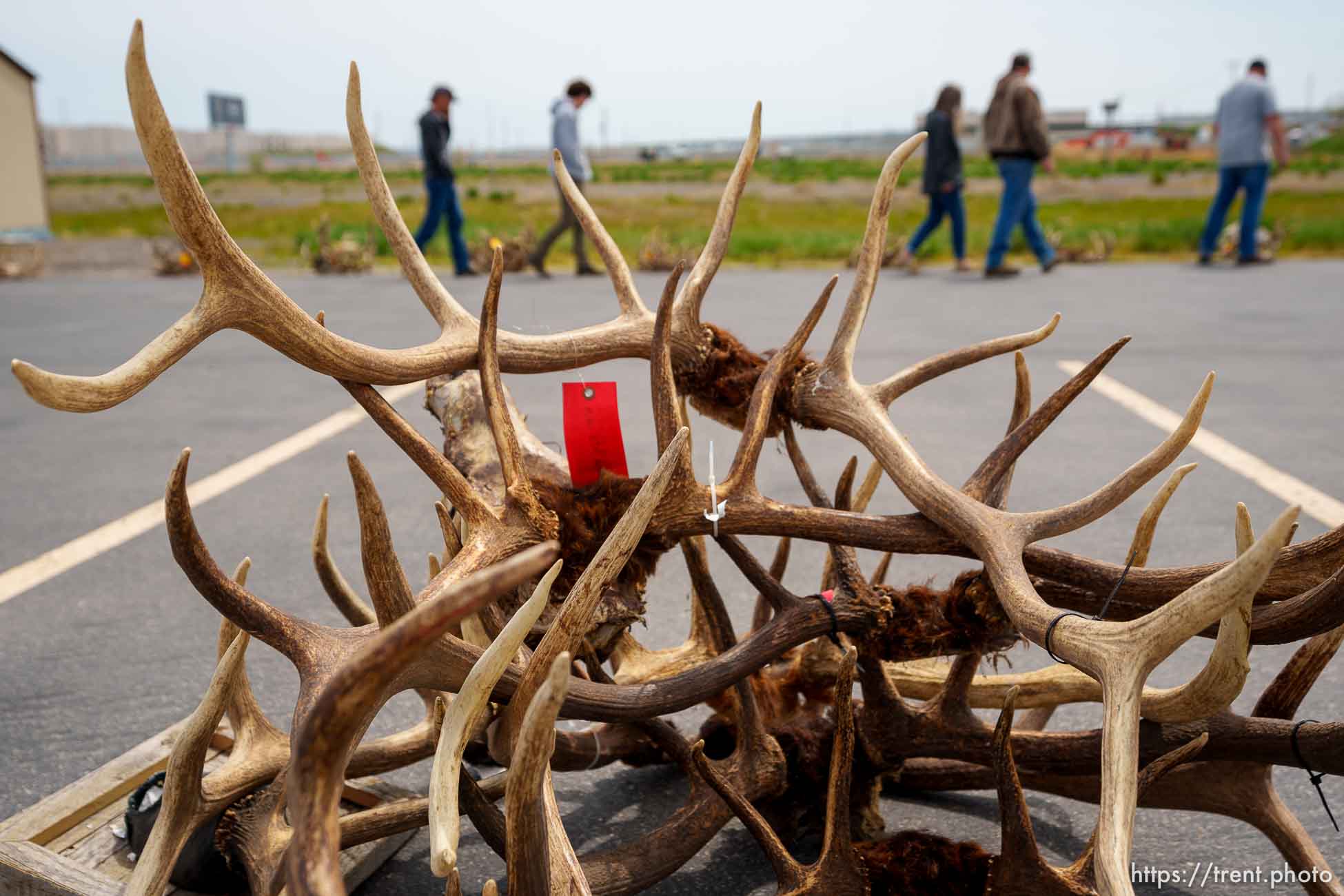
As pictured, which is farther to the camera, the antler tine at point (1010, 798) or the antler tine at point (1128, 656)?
the antler tine at point (1010, 798)

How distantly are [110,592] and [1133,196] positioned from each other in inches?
1338

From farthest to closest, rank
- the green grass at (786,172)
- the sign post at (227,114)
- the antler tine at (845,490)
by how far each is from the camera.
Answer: the sign post at (227,114)
the green grass at (786,172)
the antler tine at (845,490)

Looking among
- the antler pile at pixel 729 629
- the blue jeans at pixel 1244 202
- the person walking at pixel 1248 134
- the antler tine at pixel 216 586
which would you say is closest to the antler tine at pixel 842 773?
the antler pile at pixel 729 629

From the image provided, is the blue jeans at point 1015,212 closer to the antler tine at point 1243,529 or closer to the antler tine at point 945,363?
the antler tine at point 945,363

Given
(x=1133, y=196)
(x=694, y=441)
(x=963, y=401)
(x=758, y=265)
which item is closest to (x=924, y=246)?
(x=758, y=265)

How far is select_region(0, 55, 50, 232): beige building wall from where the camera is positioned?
2245 centimetres

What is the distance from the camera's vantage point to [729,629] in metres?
1.94

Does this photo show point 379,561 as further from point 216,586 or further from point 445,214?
point 445,214

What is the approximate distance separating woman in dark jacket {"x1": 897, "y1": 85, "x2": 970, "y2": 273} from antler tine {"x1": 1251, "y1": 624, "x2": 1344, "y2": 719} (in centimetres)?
1006

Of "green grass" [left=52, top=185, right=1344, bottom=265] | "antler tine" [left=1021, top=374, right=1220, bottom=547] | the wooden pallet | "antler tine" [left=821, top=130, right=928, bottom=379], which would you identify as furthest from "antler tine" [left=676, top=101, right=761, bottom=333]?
"green grass" [left=52, top=185, right=1344, bottom=265]

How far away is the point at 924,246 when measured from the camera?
1595 cm

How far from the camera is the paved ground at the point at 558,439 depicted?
7.73ft

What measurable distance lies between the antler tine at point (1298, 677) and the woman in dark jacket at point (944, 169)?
33.0 feet

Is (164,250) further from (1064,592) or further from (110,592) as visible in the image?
(1064,592)
